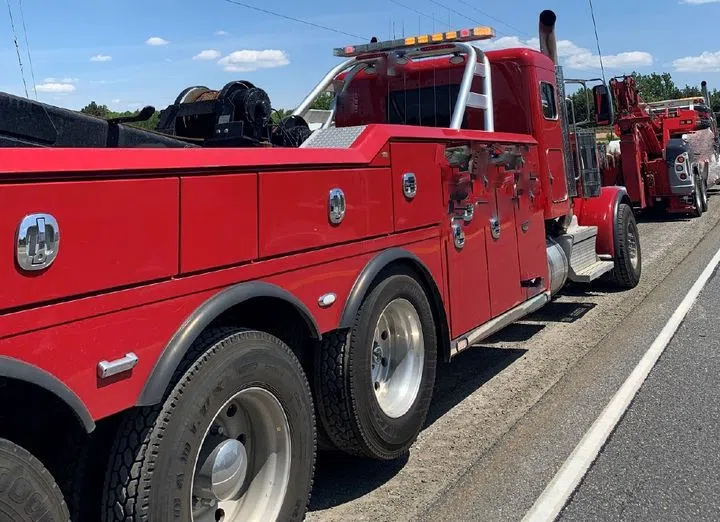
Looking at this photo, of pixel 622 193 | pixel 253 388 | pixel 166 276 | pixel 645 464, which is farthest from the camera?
pixel 622 193

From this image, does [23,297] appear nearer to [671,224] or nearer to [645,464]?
[645,464]

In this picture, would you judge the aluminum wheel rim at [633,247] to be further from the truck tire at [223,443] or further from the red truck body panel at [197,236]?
the truck tire at [223,443]

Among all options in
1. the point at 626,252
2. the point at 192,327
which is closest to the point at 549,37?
the point at 626,252

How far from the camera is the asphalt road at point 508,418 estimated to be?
3631 millimetres

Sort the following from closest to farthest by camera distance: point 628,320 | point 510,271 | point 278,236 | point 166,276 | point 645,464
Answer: point 166,276 → point 278,236 → point 645,464 → point 510,271 → point 628,320

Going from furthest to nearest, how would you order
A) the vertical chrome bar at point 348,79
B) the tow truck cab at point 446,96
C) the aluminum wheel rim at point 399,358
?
the vertical chrome bar at point 348,79, the tow truck cab at point 446,96, the aluminum wheel rim at point 399,358

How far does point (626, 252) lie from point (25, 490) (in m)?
7.70

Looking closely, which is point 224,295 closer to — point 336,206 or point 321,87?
point 336,206

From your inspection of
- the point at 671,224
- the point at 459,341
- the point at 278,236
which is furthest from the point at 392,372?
the point at 671,224

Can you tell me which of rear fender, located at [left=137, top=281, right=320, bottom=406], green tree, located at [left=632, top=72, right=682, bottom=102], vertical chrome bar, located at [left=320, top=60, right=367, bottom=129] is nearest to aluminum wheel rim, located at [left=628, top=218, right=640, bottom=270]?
vertical chrome bar, located at [left=320, top=60, right=367, bottom=129]

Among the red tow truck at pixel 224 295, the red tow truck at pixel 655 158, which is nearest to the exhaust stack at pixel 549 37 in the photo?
the red tow truck at pixel 224 295

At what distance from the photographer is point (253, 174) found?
284 cm

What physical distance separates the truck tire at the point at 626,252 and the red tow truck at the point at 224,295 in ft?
11.7

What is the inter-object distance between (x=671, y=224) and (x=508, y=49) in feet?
34.9
